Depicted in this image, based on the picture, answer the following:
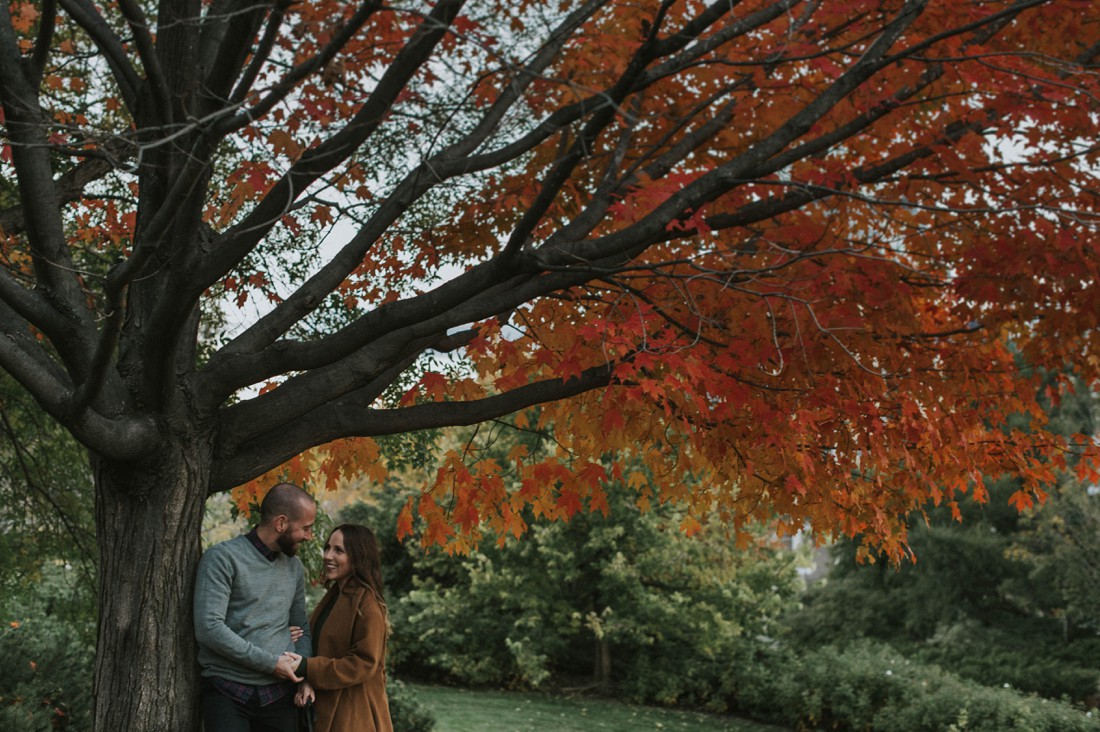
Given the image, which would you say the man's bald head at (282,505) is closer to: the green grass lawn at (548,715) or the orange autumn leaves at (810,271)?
the orange autumn leaves at (810,271)

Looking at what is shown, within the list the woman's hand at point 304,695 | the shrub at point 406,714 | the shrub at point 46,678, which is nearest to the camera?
the woman's hand at point 304,695

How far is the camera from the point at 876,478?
6617 mm

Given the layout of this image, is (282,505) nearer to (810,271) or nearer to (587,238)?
(587,238)

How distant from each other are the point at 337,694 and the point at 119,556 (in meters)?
1.14

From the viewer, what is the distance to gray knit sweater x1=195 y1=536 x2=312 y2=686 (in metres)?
4.17

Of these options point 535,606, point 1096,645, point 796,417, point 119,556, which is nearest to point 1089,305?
point 796,417

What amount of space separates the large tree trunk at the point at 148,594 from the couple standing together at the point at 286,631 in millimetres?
97

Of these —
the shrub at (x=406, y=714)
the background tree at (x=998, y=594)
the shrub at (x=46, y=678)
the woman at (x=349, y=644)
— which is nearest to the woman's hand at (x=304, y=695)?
the woman at (x=349, y=644)

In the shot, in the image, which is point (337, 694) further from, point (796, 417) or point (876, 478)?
point (876, 478)

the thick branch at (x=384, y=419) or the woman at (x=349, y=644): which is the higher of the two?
the thick branch at (x=384, y=419)

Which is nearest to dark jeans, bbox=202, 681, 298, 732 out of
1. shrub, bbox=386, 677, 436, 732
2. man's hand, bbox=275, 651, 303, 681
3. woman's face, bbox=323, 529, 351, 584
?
man's hand, bbox=275, 651, 303, 681

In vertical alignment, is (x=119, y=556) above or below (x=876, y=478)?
below

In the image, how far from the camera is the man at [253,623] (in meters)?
4.20

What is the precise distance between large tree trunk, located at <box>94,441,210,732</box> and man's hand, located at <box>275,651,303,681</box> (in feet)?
1.22
